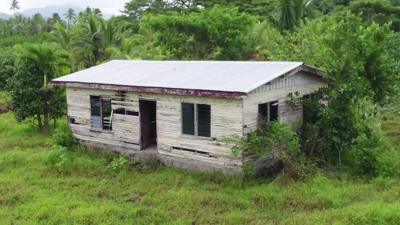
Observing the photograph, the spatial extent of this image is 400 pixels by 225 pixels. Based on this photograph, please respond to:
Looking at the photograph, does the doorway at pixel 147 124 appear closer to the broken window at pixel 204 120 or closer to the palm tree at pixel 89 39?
the broken window at pixel 204 120

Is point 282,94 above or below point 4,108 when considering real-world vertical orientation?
above

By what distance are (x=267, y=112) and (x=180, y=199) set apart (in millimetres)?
3910

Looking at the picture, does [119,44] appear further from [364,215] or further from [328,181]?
[364,215]

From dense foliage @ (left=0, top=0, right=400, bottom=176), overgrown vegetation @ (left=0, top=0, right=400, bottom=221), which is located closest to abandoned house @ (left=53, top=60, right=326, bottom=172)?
overgrown vegetation @ (left=0, top=0, right=400, bottom=221)

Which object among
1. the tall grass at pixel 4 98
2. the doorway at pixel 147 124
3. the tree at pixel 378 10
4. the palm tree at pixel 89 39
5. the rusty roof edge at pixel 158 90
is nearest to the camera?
the rusty roof edge at pixel 158 90

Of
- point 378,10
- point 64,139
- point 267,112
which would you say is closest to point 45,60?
point 64,139

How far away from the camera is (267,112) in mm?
13555

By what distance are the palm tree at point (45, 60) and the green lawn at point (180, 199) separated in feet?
20.0

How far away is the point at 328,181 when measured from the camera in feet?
39.6

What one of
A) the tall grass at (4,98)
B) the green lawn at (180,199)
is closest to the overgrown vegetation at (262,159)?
the green lawn at (180,199)

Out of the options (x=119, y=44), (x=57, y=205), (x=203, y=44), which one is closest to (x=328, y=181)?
(x=57, y=205)

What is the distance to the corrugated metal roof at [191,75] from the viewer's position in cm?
1293

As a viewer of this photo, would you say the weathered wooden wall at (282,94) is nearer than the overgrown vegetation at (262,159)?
No

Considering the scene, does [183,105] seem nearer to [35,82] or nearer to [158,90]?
[158,90]
